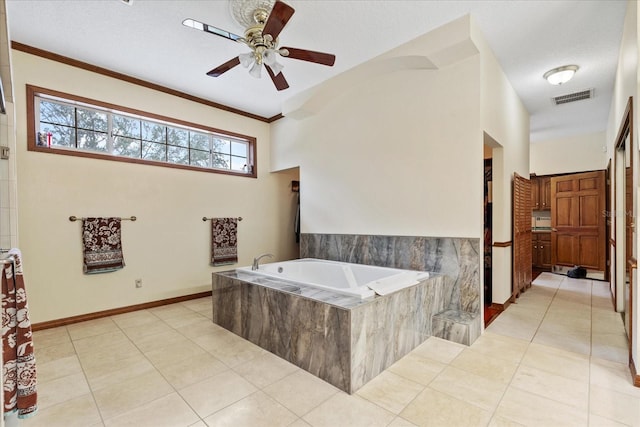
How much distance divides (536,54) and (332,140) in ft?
8.08

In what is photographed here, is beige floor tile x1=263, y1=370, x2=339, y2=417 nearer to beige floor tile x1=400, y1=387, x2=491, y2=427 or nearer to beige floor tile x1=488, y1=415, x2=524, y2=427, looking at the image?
beige floor tile x1=400, y1=387, x2=491, y2=427

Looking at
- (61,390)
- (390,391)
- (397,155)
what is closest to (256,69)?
(397,155)

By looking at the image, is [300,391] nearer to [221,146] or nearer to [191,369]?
[191,369]

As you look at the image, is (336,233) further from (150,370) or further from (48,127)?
(48,127)

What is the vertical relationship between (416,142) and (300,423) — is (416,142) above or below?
above

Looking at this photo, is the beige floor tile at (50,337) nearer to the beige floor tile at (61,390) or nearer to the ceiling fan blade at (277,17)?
the beige floor tile at (61,390)

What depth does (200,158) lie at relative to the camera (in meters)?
4.61

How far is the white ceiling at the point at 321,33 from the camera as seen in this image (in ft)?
8.37

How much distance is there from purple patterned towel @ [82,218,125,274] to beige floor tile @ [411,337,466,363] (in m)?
3.48

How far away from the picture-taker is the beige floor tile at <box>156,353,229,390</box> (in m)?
2.17

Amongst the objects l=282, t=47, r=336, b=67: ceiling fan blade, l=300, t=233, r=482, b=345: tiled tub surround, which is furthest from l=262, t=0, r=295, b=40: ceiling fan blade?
l=300, t=233, r=482, b=345: tiled tub surround

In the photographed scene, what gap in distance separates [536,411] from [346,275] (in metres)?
2.01

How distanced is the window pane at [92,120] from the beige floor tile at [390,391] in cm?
405

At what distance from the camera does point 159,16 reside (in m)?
2.68
